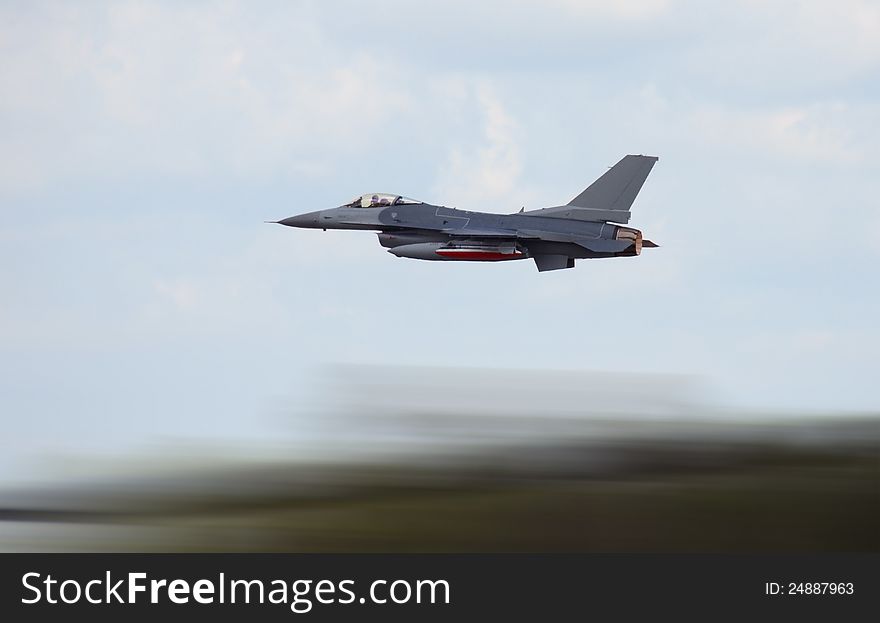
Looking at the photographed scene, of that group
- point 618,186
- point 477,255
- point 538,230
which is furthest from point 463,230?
point 618,186

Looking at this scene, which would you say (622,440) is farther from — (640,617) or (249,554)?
(249,554)

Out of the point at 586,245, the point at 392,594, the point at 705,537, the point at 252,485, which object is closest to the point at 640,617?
the point at 705,537

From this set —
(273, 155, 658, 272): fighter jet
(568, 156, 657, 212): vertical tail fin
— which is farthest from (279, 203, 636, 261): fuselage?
(568, 156, 657, 212): vertical tail fin

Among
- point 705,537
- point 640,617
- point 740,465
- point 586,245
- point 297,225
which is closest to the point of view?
point 640,617

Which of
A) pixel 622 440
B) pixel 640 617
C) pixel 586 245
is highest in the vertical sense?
pixel 586 245

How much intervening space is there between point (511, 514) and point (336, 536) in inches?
83.3

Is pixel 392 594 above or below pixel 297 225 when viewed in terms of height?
below

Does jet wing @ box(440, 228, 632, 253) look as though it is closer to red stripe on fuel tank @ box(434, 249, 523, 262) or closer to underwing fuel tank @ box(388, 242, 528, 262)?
underwing fuel tank @ box(388, 242, 528, 262)

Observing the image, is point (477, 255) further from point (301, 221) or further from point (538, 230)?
point (301, 221)

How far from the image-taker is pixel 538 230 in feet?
113

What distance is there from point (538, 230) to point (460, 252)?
76.0 inches

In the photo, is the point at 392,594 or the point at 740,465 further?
the point at 740,465

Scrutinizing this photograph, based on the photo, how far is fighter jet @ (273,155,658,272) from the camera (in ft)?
112

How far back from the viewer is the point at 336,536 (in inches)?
679
